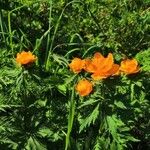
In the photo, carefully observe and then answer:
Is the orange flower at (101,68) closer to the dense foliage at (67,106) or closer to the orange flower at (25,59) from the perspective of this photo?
the dense foliage at (67,106)

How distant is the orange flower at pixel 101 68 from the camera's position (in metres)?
2.63

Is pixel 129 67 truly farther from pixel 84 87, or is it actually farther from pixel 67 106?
pixel 67 106

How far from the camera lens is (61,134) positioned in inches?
117

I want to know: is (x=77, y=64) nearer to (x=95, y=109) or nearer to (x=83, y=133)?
(x=95, y=109)

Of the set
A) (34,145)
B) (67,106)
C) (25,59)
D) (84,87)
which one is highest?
(25,59)

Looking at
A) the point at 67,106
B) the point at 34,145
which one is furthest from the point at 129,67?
the point at 34,145

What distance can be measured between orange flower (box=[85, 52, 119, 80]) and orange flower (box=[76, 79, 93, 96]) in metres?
0.06

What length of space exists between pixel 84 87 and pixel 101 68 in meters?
0.14

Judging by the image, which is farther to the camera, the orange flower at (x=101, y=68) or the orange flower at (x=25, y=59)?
the orange flower at (x=25, y=59)

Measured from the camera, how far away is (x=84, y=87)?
2648 mm

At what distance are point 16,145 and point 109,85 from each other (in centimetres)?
63

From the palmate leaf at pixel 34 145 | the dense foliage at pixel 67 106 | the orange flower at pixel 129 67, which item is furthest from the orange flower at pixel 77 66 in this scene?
the palmate leaf at pixel 34 145

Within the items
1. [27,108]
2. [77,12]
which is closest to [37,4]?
[77,12]

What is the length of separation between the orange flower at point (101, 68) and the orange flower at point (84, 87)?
0.19 feet
